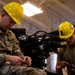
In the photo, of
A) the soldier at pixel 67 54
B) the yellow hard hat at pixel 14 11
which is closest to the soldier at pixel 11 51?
the yellow hard hat at pixel 14 11

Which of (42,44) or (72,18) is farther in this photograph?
(72,18)

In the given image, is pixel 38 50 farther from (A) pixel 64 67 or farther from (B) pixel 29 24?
(B) pixel 29 24

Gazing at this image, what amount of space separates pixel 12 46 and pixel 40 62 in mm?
969

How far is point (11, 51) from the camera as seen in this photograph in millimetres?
2309

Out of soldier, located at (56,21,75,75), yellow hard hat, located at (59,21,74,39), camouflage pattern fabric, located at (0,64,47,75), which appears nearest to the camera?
camouflage pattern fabric, located at (0,64,47,75)

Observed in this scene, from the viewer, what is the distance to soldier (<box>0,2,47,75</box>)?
205 centimetres

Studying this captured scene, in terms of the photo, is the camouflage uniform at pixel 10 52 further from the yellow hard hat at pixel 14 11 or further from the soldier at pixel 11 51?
the yellow hard hat at pixel 14 11

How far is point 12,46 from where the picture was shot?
2.37 metres

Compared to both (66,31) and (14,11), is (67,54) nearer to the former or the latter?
(66,31)

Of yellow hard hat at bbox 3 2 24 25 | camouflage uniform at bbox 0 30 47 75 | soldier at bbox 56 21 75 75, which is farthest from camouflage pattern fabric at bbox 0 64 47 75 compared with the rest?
soldier at bbox 56 21 75 75

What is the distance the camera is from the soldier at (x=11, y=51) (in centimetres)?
205

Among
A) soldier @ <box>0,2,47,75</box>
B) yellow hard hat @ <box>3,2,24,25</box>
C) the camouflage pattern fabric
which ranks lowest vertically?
the camouflage pattern fabric

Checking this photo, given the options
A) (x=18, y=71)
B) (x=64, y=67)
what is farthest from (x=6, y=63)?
(x=64, y=67)

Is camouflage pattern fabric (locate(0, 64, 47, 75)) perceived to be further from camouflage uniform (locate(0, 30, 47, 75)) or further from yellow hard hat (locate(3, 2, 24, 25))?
yellow hard hat (locate(3, 2, 24, 25))
